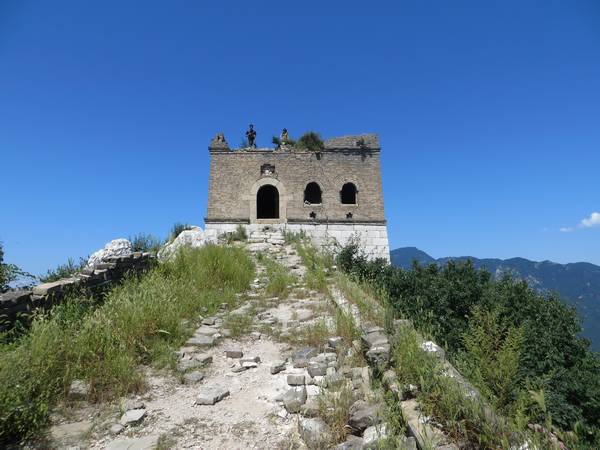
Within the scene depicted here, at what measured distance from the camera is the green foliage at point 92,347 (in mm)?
2613

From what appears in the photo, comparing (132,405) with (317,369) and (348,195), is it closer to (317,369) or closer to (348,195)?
(317,369)

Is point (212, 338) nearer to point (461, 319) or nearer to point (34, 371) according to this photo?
point (34, 371)

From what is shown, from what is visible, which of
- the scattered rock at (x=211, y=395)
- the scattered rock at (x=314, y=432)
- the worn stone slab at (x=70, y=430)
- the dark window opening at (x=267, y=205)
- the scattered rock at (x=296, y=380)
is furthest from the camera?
the dark window opening at (x=267, y=205)

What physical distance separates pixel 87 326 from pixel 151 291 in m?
1.38

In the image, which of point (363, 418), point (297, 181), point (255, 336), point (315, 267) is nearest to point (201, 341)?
point (255, 336)

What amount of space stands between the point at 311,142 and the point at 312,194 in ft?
8.74

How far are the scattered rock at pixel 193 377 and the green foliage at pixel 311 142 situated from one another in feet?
46.2

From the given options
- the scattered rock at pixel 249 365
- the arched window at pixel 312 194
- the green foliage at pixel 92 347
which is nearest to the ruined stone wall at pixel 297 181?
the arched window at pixel 312 194

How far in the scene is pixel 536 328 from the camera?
168 inches

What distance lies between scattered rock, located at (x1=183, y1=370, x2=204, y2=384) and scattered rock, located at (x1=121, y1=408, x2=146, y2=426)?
24.7 inches

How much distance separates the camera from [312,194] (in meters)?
16.7

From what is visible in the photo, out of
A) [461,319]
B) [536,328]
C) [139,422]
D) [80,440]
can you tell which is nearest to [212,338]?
[139,422]

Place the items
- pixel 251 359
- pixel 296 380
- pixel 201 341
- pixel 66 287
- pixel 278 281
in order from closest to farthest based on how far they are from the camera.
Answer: pixel 296 380 < pixel 251 359 < pixel 201 341 < pixel 66 287 < pixel 278 281

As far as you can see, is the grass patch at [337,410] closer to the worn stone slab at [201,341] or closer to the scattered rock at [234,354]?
the scattered rock at [234,354]
